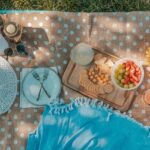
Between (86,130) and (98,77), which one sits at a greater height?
(98,77)

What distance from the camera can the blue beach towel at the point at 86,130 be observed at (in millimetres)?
1939

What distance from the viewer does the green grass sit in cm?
216

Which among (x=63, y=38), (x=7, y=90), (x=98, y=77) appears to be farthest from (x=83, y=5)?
(x=7, y=90)

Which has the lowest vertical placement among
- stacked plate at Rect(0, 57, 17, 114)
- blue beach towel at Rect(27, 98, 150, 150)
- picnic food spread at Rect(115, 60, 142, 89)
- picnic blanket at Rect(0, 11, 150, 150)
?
blue beach towel at Rect(27, 98, 150, 150)

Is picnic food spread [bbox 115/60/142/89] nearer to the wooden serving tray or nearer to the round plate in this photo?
the wooden serving tray

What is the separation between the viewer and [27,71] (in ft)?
6.61

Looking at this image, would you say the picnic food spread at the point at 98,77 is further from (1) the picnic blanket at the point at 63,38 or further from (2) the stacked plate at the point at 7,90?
(2) the stacked plate at the point at 7,90

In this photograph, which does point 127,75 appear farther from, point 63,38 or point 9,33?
point 9,33

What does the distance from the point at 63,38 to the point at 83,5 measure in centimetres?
23

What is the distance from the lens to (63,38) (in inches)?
80.1

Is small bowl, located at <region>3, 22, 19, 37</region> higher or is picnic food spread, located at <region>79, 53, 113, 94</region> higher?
small bowl, located at <region>3, 22, 19, 37</region>

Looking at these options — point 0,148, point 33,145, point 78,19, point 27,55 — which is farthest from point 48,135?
point 78,19

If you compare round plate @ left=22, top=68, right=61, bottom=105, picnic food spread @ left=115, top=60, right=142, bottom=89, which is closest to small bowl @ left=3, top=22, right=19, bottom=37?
round plate @ left=22, top=68, right=61, bottom=105

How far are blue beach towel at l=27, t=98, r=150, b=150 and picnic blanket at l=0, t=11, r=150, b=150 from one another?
6 centimetres
